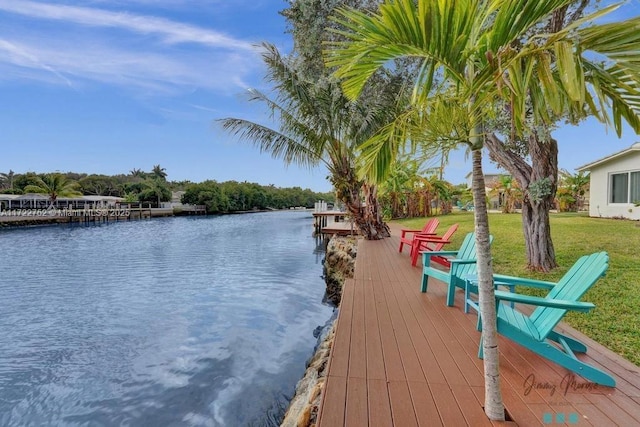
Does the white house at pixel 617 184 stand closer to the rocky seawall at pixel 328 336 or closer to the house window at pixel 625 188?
the house window at pixel 625 188

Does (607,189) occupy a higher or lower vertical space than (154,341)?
higher

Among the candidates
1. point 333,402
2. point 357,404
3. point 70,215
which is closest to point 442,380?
point 357,404

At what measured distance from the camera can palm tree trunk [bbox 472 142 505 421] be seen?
195 cm

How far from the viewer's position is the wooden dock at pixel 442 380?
6.93 feet

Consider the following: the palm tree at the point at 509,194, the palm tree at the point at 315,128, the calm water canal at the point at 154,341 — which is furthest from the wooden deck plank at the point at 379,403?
the palm tree at the point at 509,194

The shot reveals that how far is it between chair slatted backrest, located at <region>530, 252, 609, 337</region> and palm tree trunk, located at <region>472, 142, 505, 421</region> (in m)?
1.01

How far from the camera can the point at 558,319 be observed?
8.71 ft

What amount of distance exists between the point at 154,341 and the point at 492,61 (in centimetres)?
770

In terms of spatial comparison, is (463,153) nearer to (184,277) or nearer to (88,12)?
(184,277)

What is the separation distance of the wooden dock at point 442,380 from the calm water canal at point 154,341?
2402 millimetres

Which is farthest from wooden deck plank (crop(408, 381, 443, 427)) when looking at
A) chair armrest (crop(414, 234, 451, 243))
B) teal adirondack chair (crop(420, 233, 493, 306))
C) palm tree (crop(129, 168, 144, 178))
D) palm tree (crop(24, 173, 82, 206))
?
palm tree (crop(129, 168, 144, 178))

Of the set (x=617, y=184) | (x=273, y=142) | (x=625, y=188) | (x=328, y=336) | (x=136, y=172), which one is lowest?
(x=328, y=336)

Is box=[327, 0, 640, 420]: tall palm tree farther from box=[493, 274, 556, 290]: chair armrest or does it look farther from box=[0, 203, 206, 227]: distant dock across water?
box=[0, 203, 206, 227]: distant dock across water

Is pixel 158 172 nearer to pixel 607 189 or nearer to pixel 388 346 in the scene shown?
pixel 607 189
